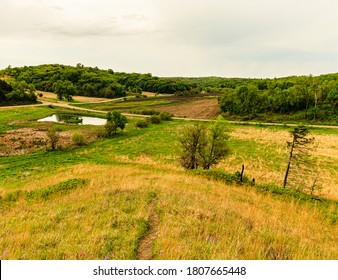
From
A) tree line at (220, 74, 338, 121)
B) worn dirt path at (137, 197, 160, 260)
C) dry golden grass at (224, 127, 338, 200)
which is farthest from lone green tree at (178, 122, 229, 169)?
tree line at (220, 74, 338, 121)

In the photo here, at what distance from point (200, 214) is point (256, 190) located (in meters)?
8.60

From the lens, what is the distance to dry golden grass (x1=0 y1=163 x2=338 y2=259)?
568 cm

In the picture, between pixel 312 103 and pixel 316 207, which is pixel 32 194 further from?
pixel 312 103

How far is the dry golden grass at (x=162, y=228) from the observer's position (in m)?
5.68

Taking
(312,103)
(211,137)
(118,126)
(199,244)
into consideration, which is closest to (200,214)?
(199,244)

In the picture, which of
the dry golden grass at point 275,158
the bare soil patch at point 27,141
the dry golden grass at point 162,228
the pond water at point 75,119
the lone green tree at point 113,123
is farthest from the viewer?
the pond water at point 75,119

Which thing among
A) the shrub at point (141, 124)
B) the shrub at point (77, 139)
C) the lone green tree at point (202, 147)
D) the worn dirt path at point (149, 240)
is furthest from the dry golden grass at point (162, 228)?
the shrub at point (141, 124)

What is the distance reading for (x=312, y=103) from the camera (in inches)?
2982

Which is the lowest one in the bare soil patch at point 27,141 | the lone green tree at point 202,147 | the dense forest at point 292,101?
the bare soil patch at point 27,141

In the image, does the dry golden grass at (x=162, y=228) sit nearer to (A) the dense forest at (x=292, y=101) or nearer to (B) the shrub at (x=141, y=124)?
(B) the shrub at (x=141, y=124)

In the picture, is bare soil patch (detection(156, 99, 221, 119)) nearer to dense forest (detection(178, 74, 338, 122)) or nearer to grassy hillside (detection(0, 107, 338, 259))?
dense forest (detection(178, 74, 338, 122))

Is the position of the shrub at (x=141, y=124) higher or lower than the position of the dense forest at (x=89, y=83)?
lower

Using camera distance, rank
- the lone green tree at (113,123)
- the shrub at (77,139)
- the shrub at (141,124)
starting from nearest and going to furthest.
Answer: the shrub at (77,139) → the lone green tree at (113,123) → the shrub at (141,124)

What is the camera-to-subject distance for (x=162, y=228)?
702 centimetres
